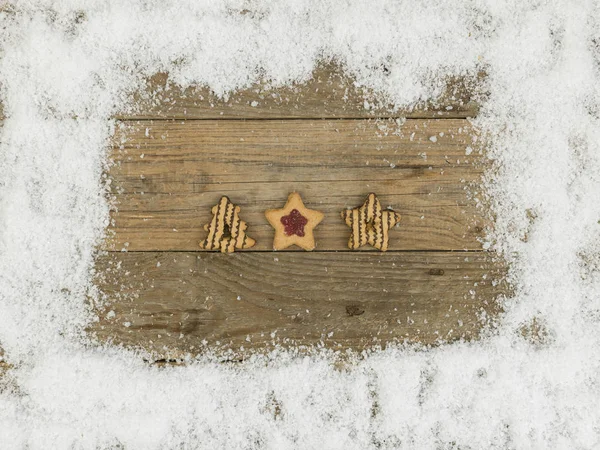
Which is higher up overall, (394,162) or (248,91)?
(248,91)

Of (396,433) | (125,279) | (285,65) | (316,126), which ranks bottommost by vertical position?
(396,433)

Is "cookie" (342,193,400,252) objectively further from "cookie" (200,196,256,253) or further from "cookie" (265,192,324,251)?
"cookie" (200,196,256,253)

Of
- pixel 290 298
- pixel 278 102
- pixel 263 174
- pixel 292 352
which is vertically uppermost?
pixel 278 102

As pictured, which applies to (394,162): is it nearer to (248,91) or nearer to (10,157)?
(248,91)

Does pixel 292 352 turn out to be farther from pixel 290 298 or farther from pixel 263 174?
pixel 263 174

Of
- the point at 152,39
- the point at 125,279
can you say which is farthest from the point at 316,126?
the point at 125,279

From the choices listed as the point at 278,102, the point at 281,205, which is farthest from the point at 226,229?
the point at 278,102

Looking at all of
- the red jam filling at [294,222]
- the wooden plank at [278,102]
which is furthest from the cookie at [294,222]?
the wooden plank at [278,102]
